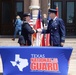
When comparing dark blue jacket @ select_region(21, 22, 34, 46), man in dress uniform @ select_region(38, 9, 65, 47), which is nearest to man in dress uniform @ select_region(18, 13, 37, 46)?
dark blue jacket @ select_region(21, 22, 34, 46)

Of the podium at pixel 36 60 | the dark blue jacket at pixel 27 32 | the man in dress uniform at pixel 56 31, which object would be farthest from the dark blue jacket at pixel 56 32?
the podium at pixel 36 60

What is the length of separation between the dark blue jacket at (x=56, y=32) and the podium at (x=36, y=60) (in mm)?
753

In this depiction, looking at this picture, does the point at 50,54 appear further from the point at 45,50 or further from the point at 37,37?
the point at 37,37

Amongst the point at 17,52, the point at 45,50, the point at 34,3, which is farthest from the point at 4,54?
the point at 34,3

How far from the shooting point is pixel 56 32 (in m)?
9.39

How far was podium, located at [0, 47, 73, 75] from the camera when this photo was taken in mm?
8641

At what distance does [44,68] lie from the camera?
8.72 meters

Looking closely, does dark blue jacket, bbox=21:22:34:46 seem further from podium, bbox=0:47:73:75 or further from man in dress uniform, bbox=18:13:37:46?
podium, bbox=0:47:73:75

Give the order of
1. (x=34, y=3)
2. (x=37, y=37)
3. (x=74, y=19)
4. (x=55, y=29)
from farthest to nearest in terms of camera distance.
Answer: (x=74, y=19) < (x=34, y=3) < (x=37, y=37) < (x=55, y=29)

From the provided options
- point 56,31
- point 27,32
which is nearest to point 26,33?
point 27,32

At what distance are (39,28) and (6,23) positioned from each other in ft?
54.2

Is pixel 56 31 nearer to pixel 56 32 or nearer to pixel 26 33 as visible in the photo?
pixel 56 32

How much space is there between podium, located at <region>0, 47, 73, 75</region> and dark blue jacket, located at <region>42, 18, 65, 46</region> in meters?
0.75

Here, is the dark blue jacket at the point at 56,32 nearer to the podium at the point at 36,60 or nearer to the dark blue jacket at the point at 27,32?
the dark blue jacket at the point at 27,32
